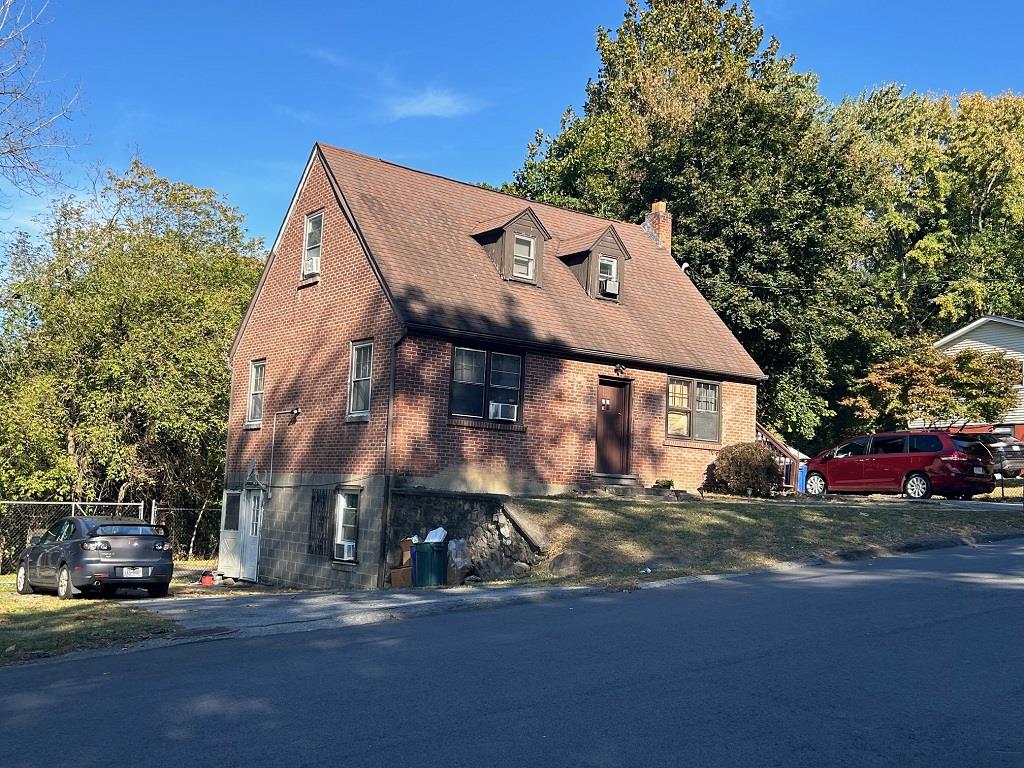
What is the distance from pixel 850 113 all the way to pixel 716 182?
71.8 feet

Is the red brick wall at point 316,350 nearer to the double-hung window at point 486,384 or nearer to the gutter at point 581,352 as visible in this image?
the gutter at point 581,352

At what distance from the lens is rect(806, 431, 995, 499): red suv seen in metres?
24.0

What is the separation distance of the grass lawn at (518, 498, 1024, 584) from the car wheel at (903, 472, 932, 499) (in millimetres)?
2888

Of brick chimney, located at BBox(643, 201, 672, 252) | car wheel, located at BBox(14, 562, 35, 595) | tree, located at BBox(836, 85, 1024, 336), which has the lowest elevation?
car wheel, located at BBox(14, 562, 35, 595)

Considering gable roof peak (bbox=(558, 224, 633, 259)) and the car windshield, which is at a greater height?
gable roof peak (bbox=(558, 224, 633, 259))

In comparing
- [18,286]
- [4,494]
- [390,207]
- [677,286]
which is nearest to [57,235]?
[18,286]

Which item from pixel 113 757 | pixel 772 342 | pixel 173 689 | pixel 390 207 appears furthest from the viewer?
pixel 772 342

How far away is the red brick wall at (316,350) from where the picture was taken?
20750mm

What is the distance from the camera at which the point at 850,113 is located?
168ft

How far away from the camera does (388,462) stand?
19.6m

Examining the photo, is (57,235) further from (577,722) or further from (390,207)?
(577,722)

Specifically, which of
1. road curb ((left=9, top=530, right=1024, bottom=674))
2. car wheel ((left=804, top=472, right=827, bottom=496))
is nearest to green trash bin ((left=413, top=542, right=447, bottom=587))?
road curb ((left=9, top=530, right=1024, bottom=674))

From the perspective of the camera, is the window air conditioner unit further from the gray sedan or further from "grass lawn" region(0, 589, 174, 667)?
"grass lawn" region(0, 589, 174, 667)

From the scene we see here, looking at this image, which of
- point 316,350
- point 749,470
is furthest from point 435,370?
point 749,470
